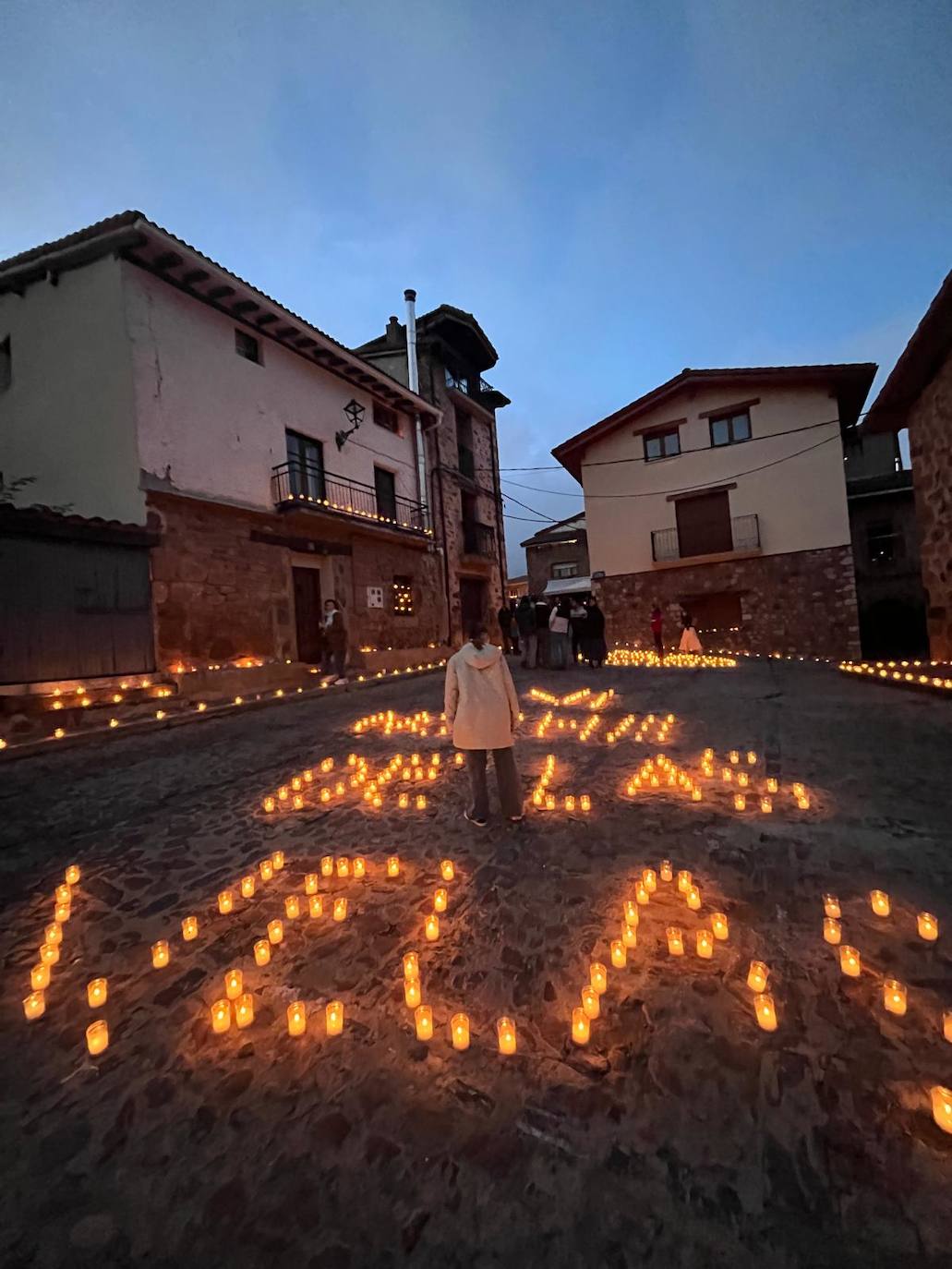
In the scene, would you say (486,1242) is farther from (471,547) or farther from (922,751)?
(471,547)

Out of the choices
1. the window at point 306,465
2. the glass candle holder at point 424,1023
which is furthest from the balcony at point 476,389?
the glass candle holder at point 424,1023

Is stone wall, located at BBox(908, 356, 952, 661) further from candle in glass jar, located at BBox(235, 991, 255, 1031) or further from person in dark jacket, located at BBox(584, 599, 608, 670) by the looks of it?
candle in glass jar, located at BBox(235, 991, 255, 1031)

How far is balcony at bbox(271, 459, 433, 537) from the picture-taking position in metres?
14.7

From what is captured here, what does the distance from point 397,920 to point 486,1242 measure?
5.59 feet

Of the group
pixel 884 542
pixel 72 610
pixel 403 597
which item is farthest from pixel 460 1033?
pixel 884 542

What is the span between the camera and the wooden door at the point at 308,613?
15562 mm

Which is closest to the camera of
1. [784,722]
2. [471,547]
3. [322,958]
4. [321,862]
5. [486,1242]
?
[486,1242]

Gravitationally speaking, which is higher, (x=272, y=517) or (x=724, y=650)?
(x=272, y=517)

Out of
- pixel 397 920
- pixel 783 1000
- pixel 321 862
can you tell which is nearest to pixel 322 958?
pixel 397 920

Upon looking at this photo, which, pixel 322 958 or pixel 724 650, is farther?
pixel 724 650

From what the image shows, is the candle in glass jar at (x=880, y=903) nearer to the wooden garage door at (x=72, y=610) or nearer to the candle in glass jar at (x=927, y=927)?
the candle in glass jar at (x=927, y=927)

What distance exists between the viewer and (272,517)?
47.3ft

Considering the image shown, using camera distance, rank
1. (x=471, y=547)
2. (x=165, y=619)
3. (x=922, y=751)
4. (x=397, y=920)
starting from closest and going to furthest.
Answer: (x=397, y=920) → (x=922, y=751) → (x=165, y=619) → (x=471, y=547)

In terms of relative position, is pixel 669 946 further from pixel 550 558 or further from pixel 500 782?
pixel 550 558
